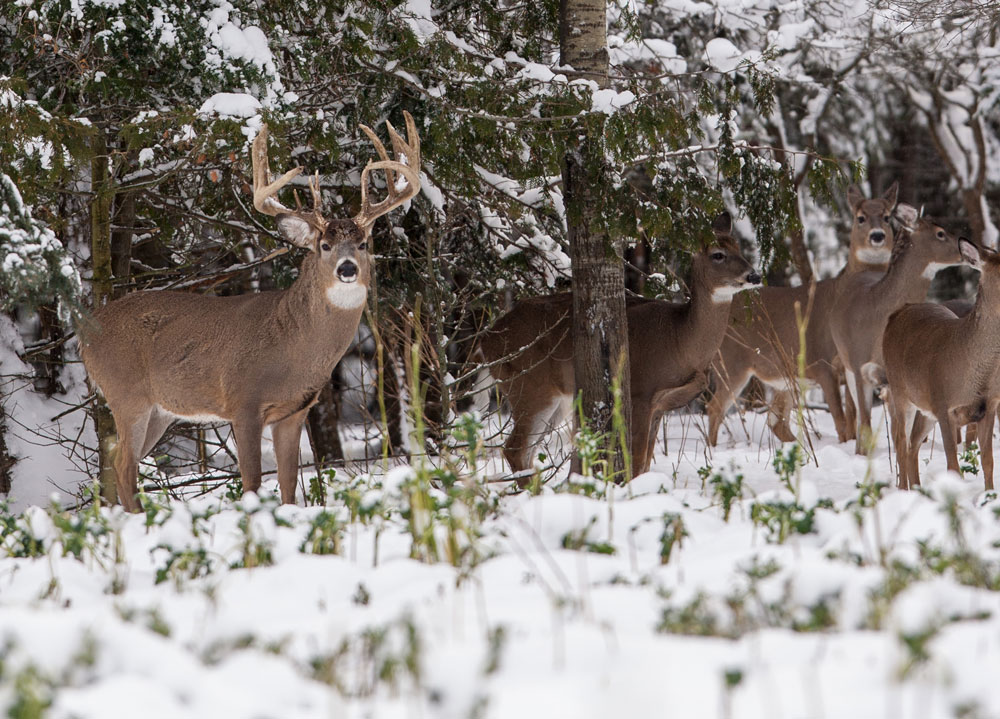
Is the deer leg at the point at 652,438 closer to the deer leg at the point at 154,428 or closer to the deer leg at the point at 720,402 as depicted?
the deer leg at the point at 720,402

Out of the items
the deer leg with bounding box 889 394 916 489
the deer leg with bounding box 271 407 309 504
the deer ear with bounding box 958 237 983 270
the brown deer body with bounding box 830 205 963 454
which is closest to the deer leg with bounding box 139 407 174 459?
the deer leg with bounding box 271 407 309 504

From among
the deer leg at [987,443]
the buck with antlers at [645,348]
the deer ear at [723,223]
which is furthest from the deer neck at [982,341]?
the deer ear at [723,223]

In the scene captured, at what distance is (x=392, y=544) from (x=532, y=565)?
710mm

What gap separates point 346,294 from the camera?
20.1ft

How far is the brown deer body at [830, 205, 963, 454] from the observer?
30.9 feet

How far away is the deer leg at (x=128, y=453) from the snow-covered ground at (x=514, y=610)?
2.08 m

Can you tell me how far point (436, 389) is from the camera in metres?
7.62

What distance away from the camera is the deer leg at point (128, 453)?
6598mm

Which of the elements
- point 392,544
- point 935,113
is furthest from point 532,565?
point 935,113

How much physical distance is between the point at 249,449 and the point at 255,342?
0.58 m

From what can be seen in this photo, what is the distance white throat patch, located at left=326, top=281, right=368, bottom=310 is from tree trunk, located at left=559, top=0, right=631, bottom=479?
1150 millimetres

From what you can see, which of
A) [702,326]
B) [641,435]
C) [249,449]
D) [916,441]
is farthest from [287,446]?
[916,441]

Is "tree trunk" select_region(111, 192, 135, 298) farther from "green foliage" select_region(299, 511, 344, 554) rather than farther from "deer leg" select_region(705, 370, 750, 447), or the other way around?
"deer leg" select_region(705, 370, 750, 447)

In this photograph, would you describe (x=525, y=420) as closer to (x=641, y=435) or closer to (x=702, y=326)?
(x=641, y=435)
